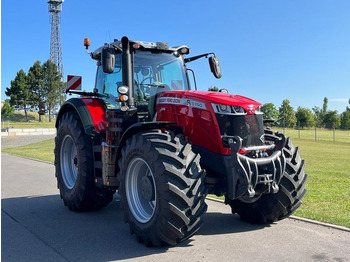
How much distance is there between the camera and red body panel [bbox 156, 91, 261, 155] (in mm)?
4508

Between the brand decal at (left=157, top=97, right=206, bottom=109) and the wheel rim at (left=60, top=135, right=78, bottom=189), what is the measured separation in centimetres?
253

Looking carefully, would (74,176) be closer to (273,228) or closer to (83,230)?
(83,230)

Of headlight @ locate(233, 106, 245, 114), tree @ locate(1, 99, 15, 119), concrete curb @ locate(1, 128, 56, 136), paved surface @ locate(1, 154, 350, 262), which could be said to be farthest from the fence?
tree @ locate(1, 99, 15, 119)

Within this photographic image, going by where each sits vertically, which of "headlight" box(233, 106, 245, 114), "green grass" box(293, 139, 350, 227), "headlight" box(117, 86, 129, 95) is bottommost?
"green grass" box(293, 139, 350, 227)

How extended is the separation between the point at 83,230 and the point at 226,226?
6.83 ft

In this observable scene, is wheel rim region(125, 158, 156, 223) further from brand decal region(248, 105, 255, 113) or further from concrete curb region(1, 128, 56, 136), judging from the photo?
concrete curb region(1, 128, 56, 136)

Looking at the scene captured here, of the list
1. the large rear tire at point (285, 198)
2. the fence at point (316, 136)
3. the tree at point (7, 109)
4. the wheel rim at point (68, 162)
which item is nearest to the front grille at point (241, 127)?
the large rear tire at point (285, 198)

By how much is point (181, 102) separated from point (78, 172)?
8.09 ft

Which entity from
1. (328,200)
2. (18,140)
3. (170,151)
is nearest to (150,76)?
(170,151)

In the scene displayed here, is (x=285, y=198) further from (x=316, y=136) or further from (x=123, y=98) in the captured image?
(x=316, y=136)

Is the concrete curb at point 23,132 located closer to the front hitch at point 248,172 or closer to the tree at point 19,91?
the tree at point 19,91

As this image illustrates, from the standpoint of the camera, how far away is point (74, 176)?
22.8ft

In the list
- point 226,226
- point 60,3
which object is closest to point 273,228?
point 226,226

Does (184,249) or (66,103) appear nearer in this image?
(184,249)
